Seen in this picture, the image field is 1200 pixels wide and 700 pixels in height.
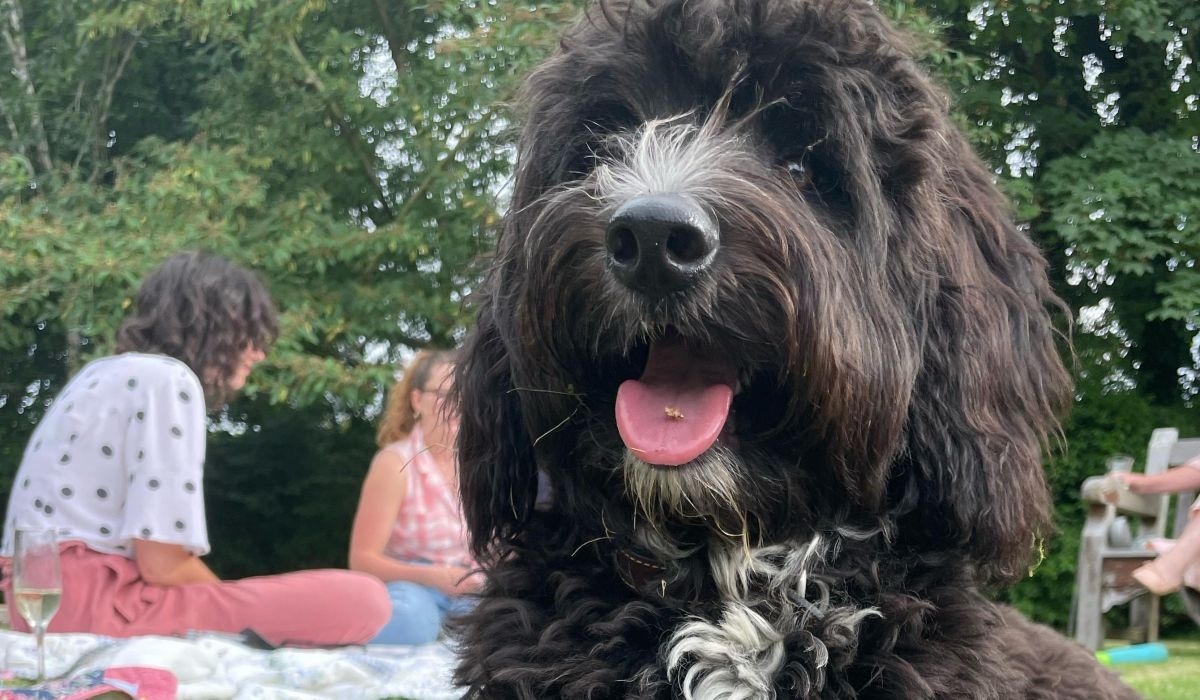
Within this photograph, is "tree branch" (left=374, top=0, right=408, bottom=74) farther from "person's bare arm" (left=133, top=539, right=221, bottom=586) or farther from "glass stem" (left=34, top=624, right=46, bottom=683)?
"glass stem" (left=34, top=624, right=46, bottom=683)

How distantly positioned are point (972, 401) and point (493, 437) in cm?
92

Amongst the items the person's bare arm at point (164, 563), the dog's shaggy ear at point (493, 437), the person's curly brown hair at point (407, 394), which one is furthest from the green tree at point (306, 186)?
the dog's shaggy ear at point (493, 437)

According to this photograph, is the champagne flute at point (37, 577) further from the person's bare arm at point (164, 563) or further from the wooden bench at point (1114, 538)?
the wooden bench at point (1114, 538)

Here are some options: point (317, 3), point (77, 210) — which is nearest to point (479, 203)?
point (317, 3)

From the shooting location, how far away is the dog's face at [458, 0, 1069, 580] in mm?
2127

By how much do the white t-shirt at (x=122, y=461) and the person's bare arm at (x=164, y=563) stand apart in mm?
87

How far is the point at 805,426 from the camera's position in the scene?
7.36 feet

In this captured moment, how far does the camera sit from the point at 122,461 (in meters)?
4.75

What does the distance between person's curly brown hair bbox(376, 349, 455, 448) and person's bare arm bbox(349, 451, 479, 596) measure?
1.09 ft

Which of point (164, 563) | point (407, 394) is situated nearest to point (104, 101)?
point (407, 394)

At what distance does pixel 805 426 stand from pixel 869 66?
68 cm

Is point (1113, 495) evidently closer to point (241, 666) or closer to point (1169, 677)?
point (1169, 677)

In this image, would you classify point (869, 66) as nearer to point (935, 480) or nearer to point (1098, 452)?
point (935, 480)

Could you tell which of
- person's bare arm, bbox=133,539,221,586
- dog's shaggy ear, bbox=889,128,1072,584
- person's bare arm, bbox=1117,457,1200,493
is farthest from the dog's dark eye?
person's bare arm, bbox=1117,457,1200,493
